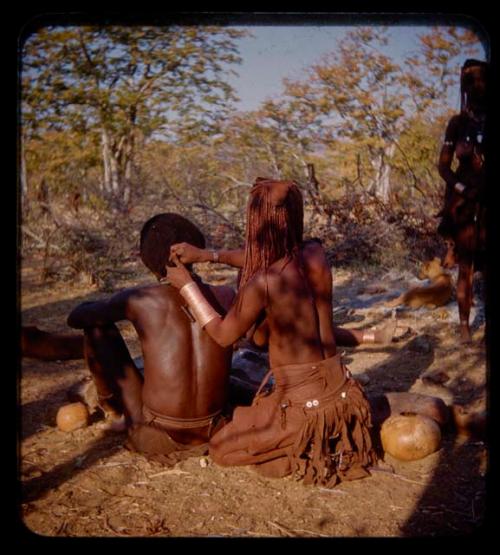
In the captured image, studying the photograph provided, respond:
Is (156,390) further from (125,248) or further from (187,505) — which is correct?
(125,248)

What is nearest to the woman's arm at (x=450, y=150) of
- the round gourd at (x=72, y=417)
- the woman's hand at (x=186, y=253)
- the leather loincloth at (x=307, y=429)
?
the leather loincloth at (x=307, y=429)

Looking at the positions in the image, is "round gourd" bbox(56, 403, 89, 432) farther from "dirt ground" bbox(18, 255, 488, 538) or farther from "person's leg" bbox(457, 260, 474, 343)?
"person's leg" bbox(457, 260, 474, 343)

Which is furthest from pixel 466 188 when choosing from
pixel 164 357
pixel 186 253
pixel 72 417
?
pixel 72 417

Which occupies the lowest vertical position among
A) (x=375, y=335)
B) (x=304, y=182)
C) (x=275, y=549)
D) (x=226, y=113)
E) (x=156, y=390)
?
(x=275, y=549)

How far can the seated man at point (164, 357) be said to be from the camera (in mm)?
2844

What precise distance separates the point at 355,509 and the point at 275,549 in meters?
0.44

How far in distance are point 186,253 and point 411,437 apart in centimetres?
148

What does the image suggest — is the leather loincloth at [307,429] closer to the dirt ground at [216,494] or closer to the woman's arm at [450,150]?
the dirt ground at [216,494]

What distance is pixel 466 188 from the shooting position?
4.76 meters

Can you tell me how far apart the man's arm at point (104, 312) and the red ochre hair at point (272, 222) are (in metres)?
0.65

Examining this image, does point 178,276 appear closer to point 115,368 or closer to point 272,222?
point 272,222

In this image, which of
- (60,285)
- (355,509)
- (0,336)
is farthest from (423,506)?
(60,285)

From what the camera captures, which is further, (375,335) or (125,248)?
(125,248)

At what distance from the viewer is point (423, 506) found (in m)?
Answer: 2.54
